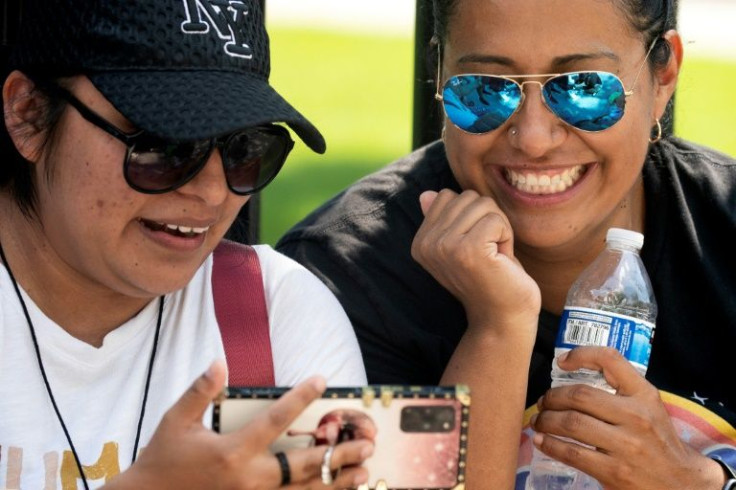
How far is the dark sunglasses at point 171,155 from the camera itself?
7.79 feet

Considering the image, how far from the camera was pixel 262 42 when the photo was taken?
2.62 meters

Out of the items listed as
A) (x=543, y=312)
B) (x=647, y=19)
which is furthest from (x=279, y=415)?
(x=647, y=19)

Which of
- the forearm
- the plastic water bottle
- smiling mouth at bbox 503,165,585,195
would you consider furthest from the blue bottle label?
smiling mouth at bbox 503,165,585,195

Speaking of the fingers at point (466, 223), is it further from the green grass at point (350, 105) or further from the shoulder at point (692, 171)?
the green grass at point (350, 105)

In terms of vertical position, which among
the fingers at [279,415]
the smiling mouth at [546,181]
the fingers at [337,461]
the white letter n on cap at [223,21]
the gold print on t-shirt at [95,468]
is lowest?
the gold print on t-shirt at [95,468]

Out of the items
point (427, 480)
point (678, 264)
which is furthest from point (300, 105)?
point (427, 480)

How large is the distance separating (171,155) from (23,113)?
0.37 metres

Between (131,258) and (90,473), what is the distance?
430 millimetres

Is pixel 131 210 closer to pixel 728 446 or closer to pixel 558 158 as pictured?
pixel 558 158

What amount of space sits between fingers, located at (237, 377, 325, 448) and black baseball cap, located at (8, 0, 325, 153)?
564mm

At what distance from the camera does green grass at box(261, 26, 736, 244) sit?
11070 mm

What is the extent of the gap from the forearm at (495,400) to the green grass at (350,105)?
22.5 ft

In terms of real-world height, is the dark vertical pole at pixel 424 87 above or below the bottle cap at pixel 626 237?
above

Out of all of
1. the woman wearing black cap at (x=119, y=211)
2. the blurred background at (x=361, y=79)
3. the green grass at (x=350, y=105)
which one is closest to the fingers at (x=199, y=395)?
the woman wearing black cap at (x=119, y=211)
